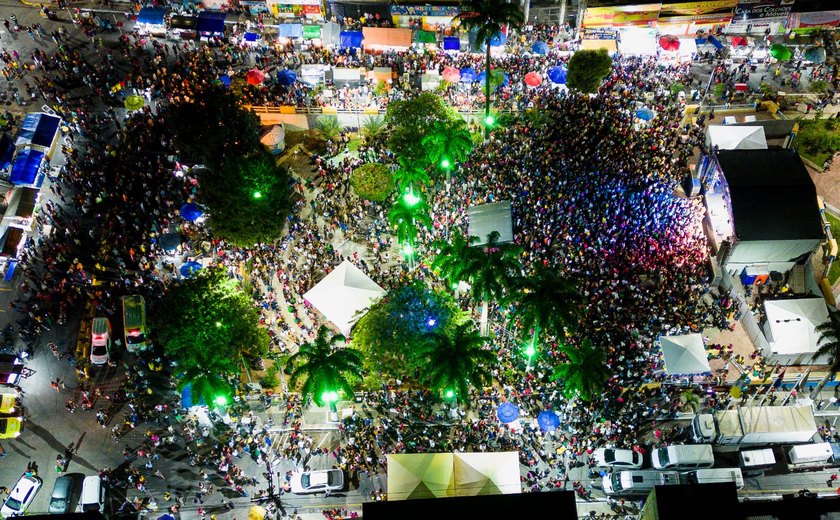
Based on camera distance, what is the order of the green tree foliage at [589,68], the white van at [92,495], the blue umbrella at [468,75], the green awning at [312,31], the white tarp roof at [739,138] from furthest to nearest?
the green awning at [312,31] → the blue umbrella at [468,75] → the green tree foliage at [589,68] → the white tarp roof at [739,138] → the white van at [92,495]

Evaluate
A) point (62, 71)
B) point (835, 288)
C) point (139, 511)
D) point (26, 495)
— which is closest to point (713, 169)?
point (835, 288)

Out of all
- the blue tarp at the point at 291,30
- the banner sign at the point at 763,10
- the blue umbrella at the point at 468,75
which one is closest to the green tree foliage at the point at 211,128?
the blue tarp at the point at 291,30

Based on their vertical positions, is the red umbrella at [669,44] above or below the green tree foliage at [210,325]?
above

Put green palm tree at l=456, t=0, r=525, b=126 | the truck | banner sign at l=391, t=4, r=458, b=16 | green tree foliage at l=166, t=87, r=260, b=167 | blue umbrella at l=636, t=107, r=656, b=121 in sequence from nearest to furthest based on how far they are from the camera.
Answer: the truck, green tree foliage at l=166, t=87, r=260, b=167, green palm tree at l=456, t=0, r=525, b=126, blue umbrella at l=636, t=107, r=656, b=121, banner sign at l=391, t=4, r=458, b=16

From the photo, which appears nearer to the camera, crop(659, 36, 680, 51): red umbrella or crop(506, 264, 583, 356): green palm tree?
crop(506, 264, 583, 356): green palm tree

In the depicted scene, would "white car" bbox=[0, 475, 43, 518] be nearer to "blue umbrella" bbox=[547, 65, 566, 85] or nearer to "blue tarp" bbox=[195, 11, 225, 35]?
"blue tarp" bbox=[195, 11, 225, 35]

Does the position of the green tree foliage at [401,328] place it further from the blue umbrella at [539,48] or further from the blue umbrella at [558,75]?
the blue umbrella at [539,48]

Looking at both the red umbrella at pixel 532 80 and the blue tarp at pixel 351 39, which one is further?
the blue tarp at pixel 351 39

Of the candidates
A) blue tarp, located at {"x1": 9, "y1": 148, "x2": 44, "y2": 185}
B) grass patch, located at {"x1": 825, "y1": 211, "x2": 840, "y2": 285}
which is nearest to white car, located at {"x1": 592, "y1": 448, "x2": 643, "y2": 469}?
grass patch, located at {"x1": 825, "y1": 211, "x2": 840, "y2": 285}

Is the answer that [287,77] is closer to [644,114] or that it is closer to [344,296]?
[344,296]
